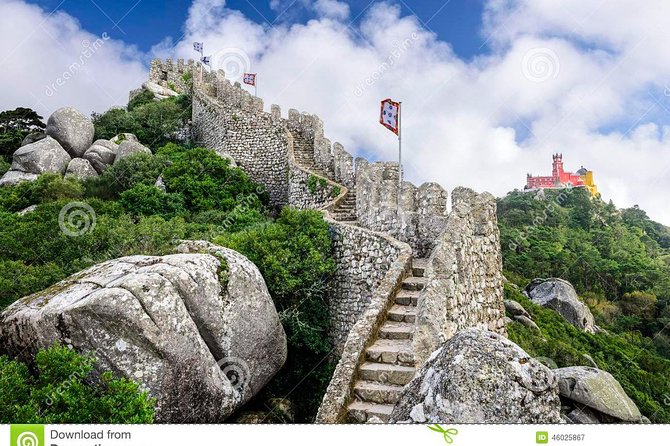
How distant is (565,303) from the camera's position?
71.5ft

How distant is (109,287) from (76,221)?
712cm

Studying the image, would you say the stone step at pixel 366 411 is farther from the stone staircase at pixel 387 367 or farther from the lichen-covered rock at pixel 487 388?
the lichen-covered rock at pixel 487 388

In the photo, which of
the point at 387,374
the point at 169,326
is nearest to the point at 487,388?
the point at 387,374

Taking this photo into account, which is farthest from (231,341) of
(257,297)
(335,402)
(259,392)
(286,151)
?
(286,151)

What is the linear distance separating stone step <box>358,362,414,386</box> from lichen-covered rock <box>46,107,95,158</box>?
23304 millimetres

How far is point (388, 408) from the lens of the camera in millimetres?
6305

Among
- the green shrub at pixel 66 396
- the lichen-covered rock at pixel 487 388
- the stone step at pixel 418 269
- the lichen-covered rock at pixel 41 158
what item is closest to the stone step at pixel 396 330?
the stone step at pixel 418 269

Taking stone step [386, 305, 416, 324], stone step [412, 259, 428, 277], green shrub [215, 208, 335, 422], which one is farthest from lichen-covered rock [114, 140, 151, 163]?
stone step [386, 305, 416, 324]

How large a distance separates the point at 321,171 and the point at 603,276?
19.0 metres

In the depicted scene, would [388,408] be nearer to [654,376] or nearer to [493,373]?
[493,373]

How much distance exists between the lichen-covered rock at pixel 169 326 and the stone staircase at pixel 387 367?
8.96 feet

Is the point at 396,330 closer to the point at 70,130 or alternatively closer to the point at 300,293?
the point at 300,293

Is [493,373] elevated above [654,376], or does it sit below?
above

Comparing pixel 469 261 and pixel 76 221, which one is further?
pixel 76 221
